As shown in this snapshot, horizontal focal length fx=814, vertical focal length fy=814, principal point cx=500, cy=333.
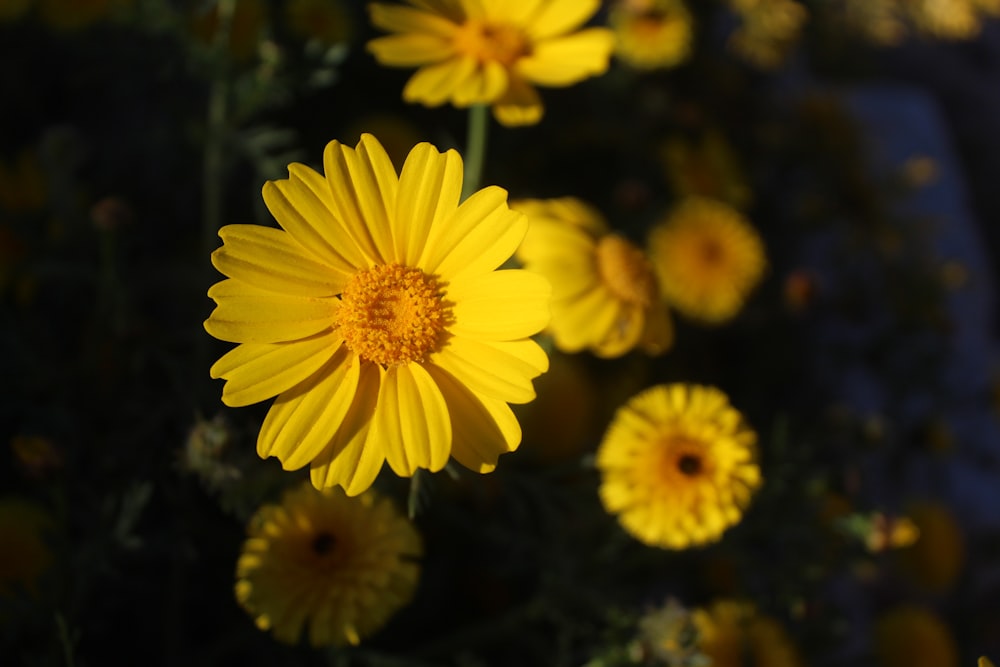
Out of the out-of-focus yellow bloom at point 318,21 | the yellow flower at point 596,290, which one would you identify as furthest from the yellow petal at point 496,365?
the out-of-focus yellow bloom at point 318,21

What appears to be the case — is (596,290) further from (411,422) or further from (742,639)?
(742,639)

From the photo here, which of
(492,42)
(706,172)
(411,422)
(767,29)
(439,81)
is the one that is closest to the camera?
(411,422)

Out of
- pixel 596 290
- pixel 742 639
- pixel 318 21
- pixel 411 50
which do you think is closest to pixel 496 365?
pixel 596 290

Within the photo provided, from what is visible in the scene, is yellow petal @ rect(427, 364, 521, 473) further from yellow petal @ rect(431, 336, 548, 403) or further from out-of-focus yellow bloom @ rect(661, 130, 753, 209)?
out-of-focus yellow bloom @ rect(661, 130, 753, 209)

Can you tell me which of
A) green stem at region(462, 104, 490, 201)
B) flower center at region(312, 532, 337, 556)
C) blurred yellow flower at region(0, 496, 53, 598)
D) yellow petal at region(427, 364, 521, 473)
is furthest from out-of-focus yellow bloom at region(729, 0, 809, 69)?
blurred yellow flower at region(0, 496, 53, 598)

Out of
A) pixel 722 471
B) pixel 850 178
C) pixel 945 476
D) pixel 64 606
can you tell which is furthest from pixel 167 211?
pixel 945 476

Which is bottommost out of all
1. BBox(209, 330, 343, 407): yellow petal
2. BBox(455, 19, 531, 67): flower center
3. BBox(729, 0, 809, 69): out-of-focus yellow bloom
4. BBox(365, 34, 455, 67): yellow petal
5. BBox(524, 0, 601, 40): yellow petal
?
BBox(209, 330, 343, 407): yellow petal

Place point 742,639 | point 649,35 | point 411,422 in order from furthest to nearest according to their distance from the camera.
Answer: point 649,35
point 742,639
point 411,422

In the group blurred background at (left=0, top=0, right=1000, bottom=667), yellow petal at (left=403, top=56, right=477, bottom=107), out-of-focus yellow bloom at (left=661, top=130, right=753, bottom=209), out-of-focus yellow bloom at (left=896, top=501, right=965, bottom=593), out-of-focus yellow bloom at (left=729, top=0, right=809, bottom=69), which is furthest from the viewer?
out-of-focus yellow bloom at (left=729, top=0, right=809, bottom=69)
